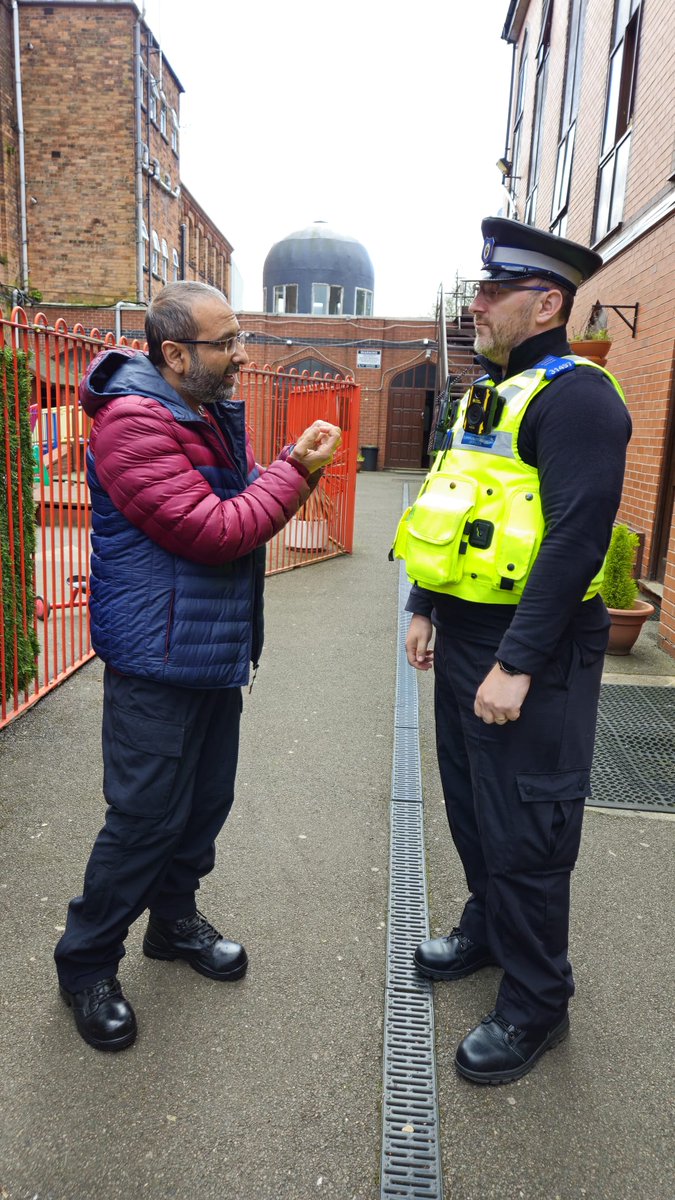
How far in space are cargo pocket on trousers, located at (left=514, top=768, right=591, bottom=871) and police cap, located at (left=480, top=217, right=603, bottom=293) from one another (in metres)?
1.28

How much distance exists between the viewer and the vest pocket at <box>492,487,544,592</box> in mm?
2053

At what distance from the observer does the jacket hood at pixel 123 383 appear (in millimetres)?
2162

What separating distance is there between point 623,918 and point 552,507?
186cm

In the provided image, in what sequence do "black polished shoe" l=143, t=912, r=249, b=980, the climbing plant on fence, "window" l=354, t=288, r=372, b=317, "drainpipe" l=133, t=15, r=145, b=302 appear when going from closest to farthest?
"black polished shoe" l=143, t=912, r=249, b=980 < the climbing plant on fence < "drainpipe" l=133, t=15, r=145, b=302 < "window" l=354, t=288, r=372, b=317

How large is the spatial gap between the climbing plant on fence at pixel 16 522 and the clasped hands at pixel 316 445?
2.75 metres

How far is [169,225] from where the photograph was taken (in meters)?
27.5

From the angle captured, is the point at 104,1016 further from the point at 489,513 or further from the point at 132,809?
the point at 489,513

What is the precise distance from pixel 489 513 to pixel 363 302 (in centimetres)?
3431

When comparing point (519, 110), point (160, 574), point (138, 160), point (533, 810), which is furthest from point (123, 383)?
point (138, 160)

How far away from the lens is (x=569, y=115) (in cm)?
1385

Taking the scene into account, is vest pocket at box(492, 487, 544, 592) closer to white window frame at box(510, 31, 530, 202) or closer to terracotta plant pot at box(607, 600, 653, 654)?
terracotta plant pot at box(607, 600, 653, 654)

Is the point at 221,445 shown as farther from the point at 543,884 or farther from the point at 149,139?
the point at 149,139

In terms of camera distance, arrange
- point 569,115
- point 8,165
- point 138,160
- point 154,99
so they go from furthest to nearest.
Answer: point 154,99 < point 138,160 < point 8,165 < point 569,115

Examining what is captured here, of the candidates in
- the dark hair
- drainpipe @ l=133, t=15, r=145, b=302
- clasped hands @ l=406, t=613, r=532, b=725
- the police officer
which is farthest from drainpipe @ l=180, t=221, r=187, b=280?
clasped hands @ l=406, t=613, r=532, b=725
